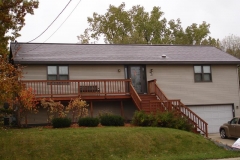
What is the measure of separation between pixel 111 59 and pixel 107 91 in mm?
2423

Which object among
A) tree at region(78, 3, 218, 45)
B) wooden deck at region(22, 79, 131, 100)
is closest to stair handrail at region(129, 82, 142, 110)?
wooden deck at region(22, 79, 131, 100)

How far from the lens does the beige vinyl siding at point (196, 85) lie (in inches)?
985

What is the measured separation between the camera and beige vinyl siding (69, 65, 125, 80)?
22.9m

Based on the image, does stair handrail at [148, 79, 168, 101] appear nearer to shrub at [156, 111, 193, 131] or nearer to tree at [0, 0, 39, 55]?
shrub at [156, 111, 193, 131]

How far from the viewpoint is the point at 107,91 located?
2267 cm

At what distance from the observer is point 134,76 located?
24.5 m

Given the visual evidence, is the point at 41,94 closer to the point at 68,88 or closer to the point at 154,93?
the point at 68,88

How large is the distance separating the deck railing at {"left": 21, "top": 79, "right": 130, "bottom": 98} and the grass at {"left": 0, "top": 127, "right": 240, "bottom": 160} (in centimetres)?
491

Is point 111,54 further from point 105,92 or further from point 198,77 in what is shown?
point 198,77

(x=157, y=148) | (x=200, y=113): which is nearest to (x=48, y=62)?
(x=157, y=148)

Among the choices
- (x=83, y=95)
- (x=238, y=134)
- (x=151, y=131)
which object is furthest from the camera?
(x=83, y=95)

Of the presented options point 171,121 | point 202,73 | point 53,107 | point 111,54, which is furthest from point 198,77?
point 53,107

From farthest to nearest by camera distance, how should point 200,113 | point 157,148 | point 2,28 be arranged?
point 200,113 < point 2,28 < point 157,148

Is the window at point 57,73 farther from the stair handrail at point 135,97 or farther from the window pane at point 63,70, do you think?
the stair handrail at point 135,97
